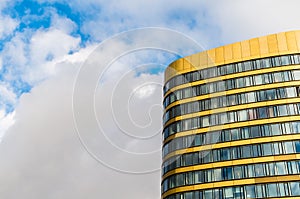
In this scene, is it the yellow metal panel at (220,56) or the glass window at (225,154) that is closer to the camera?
the glass window at (225,154)

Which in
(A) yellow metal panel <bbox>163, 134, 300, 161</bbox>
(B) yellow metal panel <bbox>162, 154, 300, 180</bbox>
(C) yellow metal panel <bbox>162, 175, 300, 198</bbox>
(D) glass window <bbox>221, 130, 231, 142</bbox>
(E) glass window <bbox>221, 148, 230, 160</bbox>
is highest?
(D) glass window <bbox>221, 130, 231, 142</bbox>

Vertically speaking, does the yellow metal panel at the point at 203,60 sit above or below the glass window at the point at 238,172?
above

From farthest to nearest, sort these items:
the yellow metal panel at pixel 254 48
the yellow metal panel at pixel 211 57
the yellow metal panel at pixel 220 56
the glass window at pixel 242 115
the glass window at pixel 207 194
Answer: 1. the yellow metal panel at pixel 211 57
2. the yellow metal panel at pixel 220 56
3. the yellow metal panel at pixel 254 48
4. the glass window at pixel 242 115
5. the glass window at pixel 207 194

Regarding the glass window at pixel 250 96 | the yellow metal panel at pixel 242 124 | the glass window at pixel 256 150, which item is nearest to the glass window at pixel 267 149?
the glass window at pixel 256 150

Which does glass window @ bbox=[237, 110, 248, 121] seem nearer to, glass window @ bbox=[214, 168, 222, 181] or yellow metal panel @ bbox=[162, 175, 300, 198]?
glass window @ bbox=[214, 168, 222, 181]

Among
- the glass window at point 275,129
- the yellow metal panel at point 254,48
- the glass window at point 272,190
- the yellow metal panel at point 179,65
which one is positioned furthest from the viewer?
the yellow metal panel at point 179,65

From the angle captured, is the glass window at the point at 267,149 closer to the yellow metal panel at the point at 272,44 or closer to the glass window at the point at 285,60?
the glass window at the point at 285,60

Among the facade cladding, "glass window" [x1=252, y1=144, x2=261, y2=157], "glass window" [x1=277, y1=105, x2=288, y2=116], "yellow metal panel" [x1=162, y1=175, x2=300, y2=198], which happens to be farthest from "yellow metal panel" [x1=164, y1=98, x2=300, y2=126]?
"yellow metal panel" [x1=162, y1=175, x2=300, y2=198]

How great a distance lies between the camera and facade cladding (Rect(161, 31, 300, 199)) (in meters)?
65.9

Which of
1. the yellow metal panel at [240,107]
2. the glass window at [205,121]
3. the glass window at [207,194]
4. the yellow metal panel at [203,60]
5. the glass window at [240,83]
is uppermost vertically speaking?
the yellow metal panel at [203,60]

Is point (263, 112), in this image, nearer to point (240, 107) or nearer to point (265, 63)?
point (240, 107)

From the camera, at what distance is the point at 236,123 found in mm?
71438

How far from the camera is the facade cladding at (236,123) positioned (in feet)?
216

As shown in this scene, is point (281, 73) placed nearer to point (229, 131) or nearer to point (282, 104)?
point (282, 104)
